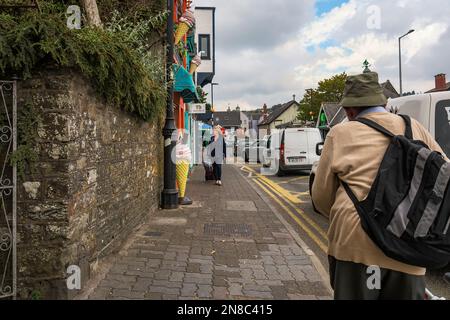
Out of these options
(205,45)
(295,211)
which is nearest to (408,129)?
(295,211)

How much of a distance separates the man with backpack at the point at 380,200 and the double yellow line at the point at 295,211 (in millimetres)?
3350

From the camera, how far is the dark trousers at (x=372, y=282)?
214 cm

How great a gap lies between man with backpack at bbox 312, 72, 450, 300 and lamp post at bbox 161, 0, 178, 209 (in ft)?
18.3

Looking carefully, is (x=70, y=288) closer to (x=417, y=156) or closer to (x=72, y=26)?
(x=72, y=26)

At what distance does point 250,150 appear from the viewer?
3272 centimetres

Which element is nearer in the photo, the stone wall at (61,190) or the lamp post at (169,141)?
the stone wall at (61,190)

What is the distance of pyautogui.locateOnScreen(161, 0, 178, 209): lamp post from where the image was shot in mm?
7656

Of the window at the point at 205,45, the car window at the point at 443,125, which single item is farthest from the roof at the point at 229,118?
the car window at the point at 443,125

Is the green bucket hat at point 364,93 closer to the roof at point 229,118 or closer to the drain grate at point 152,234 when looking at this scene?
the drain grate at point 152,234

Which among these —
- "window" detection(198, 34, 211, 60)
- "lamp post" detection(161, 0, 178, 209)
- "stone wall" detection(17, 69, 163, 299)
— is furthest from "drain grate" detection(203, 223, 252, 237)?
"window" detection(198, 34, 211, 60)

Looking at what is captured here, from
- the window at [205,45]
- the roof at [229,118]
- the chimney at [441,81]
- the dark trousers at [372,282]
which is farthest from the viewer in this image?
the roof at [229,118]

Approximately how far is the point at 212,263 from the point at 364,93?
2.97 metres
